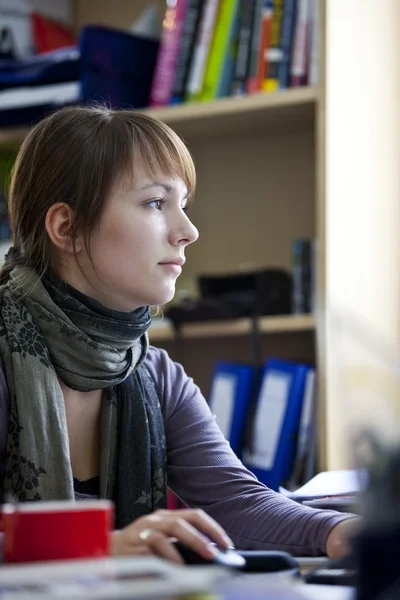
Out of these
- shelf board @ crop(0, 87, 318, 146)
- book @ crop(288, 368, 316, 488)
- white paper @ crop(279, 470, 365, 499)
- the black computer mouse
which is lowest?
book @ crop(288, 368, 316, 488)

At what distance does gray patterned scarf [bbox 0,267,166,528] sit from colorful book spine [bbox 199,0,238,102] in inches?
39.8

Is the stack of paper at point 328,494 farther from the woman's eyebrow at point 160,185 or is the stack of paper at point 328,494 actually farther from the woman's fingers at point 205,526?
the woman's eyebrow at point 160,185

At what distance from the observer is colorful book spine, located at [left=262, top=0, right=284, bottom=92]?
2.14 meters

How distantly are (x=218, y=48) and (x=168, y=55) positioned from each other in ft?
0.46

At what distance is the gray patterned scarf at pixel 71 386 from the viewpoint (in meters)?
1.22


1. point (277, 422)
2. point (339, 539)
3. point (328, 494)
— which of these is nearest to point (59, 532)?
point (339, 539)

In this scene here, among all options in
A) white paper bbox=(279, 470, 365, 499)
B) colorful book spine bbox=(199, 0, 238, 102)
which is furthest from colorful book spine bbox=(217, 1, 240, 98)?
white paper bbox=(279, 470, 365, 499)

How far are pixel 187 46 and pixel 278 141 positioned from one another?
1.18ft

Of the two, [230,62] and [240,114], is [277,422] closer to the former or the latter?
[240,114]

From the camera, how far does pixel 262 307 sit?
2.21 meters

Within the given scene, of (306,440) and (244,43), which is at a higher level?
(244,43)

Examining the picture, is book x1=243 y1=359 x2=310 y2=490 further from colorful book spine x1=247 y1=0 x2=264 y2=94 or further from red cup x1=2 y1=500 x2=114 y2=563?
red cup x1=2 y1=500 x2=114 y2=563

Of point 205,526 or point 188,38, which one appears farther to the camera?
point 188,38

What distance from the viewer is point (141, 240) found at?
130 cm
